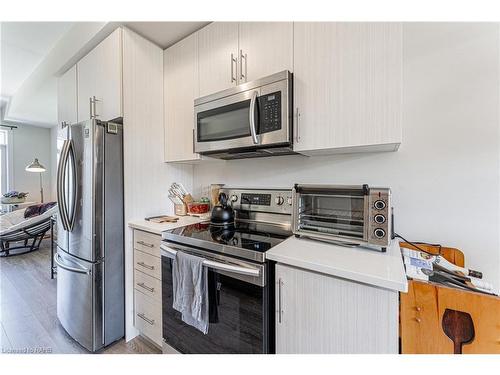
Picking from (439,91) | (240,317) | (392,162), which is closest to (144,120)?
(240,317)

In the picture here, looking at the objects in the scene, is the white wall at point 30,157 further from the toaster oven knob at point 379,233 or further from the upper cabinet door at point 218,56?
the toaster oven knob at point 379,233

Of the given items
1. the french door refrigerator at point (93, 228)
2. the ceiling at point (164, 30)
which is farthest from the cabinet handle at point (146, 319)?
the ceiling at point (164, 30)

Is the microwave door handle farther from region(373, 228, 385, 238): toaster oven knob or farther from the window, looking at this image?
the window

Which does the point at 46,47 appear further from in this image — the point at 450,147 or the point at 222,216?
the point at 450,147

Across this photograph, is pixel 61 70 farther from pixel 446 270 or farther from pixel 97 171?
pixel 446 270

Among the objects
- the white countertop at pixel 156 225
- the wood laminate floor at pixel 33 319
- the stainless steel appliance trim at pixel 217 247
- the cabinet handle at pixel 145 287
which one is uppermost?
the white countertop at pixel 156 225

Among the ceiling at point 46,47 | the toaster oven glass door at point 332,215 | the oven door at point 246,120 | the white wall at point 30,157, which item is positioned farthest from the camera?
the white wall at point 30,157

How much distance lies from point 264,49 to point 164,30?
36.4 inches

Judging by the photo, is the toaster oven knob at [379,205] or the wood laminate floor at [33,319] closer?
the toaster oven knob at [379,205]

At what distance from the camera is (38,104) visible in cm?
351

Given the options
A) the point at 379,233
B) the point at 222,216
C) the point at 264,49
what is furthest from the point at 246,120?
the point at 379,233

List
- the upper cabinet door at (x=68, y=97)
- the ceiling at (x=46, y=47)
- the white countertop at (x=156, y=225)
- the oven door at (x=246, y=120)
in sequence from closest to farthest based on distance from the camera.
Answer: the oven door at (x=246, y=120) → the white countertop at (x=156, y=225) → the ceiling at (x=46, y=47) → the upper cabinet door at (x=68, y=97)

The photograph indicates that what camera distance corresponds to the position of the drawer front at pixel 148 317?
148 cm

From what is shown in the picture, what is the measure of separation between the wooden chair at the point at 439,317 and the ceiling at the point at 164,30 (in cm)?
206
